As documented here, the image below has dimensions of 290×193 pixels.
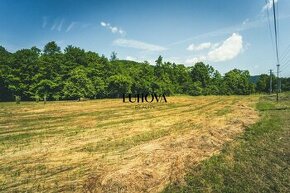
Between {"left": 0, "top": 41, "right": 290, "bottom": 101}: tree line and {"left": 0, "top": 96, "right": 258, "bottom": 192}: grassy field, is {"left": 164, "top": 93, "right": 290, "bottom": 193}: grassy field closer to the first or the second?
{"left": 0, "top": 96, "right": 258, "bottom": 192}: grassy field

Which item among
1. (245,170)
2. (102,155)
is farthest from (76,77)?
(245,170)

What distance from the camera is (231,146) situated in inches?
614

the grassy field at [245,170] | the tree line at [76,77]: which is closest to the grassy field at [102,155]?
the grassy field at [245,170]

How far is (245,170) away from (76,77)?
70793 millimetres

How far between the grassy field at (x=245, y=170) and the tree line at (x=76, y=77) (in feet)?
183

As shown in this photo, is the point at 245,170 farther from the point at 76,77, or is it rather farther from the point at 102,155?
the point at 76,77

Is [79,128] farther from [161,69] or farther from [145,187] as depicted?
[161,69]

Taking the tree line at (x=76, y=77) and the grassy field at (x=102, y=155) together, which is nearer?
the grassy field at (x=102, y=155)

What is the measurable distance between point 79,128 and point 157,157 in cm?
1175

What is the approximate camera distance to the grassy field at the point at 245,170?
9.79 metres

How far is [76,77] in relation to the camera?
78250 millimetres

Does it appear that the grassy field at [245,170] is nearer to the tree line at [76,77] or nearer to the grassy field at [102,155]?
the grassy field at [102,155]

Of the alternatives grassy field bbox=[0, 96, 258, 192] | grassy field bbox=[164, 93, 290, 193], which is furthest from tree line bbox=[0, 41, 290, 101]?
grassy field bbox=[164, 93, 290, 193]

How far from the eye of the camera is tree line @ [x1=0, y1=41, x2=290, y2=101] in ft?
250
